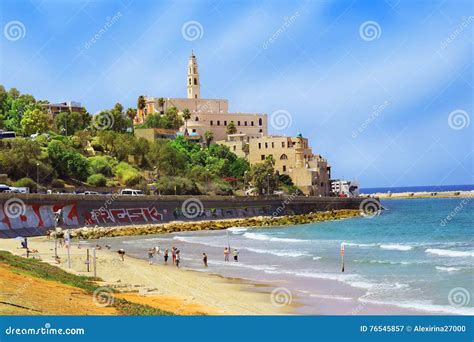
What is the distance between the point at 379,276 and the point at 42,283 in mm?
15972

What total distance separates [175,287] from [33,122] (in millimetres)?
71275

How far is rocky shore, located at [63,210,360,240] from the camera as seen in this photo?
6391 centimetres

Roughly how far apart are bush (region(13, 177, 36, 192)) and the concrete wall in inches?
352

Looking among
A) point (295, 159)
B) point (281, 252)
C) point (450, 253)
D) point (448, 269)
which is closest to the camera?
point (448, 269)

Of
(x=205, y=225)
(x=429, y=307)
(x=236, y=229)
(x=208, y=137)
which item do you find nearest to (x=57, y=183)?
(x=205, y=225)

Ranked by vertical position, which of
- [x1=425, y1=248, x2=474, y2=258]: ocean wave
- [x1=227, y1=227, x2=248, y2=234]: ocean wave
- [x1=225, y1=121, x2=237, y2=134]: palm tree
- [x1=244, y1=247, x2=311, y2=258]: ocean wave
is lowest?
[x1=425, y1=248, x2=474, y2=258]: ocean wave

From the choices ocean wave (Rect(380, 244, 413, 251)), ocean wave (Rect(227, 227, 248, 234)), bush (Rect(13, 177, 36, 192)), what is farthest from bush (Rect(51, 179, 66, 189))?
ocean wave (Rect(380, 244, 413, 251))

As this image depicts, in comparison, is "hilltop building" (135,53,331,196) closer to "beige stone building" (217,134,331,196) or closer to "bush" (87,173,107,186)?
"beige stone building" (217,134,331,196)

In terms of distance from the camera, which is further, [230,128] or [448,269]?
[230,128]

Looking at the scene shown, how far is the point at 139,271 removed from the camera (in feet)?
119

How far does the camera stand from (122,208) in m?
74.0

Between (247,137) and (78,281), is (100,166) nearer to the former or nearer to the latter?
(247,137)

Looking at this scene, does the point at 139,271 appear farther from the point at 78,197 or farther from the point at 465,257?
the point at 78,197
